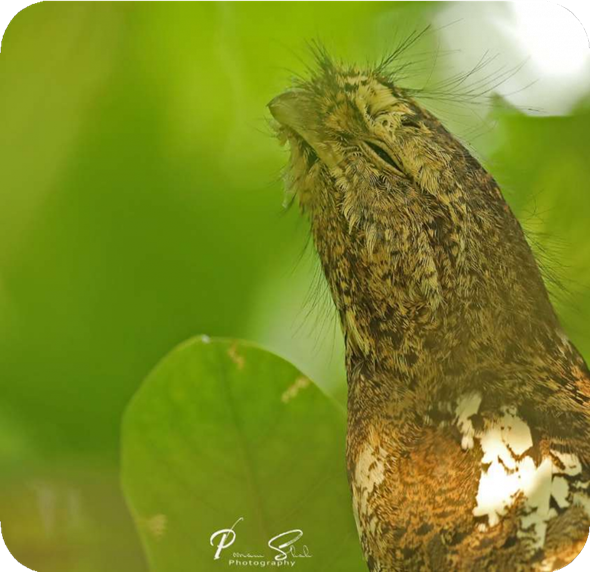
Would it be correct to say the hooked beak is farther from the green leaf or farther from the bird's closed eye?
the green leaf

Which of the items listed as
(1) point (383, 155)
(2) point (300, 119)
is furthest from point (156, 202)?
(1) point (383, 155)

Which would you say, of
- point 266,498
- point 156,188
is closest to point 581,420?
point 266,498

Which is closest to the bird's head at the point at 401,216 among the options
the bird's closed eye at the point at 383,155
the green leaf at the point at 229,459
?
the bird's closed eye at the point at 383,155

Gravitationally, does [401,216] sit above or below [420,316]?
above

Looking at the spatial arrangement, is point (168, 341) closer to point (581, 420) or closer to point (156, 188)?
point (156, 188)

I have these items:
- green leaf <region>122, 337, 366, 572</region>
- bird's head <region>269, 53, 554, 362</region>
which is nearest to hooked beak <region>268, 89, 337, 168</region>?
bird's head <region>269, 53, 554, 362</region>

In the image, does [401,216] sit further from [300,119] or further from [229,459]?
[229,459]
